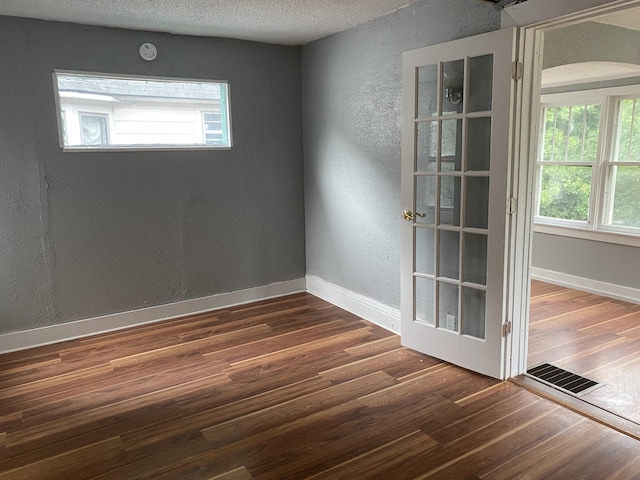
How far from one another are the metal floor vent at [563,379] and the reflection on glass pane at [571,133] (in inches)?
111

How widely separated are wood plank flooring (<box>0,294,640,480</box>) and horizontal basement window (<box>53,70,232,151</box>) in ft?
5.23

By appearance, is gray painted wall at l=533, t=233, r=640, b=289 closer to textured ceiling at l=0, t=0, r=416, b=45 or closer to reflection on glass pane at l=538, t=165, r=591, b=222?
reflection on glass pane at l=538, t=165, r=591, b=222

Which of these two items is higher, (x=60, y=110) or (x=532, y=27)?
(x=532, y=27)

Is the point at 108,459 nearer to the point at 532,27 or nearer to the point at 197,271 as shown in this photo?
the point at 197,271

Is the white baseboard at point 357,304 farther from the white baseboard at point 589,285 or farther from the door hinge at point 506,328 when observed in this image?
the white baseboard at point 589,285

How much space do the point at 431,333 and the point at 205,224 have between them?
2.17m

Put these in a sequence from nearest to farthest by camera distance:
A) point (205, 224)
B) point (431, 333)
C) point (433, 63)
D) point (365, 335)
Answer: point (433, 63) → point (431, 333) → point (365, 335) → point (205, 224)

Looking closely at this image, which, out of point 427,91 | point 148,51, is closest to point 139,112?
point 148,51

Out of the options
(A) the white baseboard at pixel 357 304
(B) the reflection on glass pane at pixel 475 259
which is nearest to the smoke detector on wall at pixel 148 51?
(A) the white baseboard at pixel 357 304

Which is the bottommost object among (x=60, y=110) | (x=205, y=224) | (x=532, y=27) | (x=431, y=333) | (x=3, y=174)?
(x=431, y=333)

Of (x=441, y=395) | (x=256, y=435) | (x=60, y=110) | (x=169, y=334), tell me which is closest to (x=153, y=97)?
(x=60, y=110)

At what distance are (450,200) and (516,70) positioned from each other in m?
0.84

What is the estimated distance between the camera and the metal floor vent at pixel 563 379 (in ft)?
9.28

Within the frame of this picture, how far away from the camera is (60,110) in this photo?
3586 millimetres
